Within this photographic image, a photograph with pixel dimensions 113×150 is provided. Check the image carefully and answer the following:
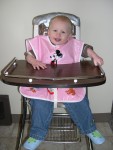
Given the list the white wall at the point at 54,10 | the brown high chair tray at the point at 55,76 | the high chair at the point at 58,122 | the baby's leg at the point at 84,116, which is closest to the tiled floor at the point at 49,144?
the high chair at the point at 58,122

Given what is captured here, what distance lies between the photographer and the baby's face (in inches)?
42.5

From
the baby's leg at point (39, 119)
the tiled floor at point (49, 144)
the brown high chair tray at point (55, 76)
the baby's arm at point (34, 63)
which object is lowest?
the tiled floor at point (49, 144)

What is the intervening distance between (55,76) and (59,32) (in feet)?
1.02

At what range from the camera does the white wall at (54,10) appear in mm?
1276

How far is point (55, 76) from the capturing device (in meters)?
0.90

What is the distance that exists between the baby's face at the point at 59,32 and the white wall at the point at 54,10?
0.79 ft

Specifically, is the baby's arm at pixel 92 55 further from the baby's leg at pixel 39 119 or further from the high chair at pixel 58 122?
the baby's leg at pixel 39 119

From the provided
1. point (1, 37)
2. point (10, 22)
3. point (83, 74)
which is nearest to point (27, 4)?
point (10, 22)

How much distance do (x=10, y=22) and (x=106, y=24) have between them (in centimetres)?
63

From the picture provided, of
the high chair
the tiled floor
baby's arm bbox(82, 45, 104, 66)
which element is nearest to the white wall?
the high chair

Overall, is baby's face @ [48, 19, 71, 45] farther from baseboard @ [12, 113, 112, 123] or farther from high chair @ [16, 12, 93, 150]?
baseboard @ [12, 113, 112, 123]

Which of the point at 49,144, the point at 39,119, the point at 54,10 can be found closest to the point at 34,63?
the point at 39,119

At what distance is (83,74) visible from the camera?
0.94 metres

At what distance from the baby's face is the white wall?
0.24 m
